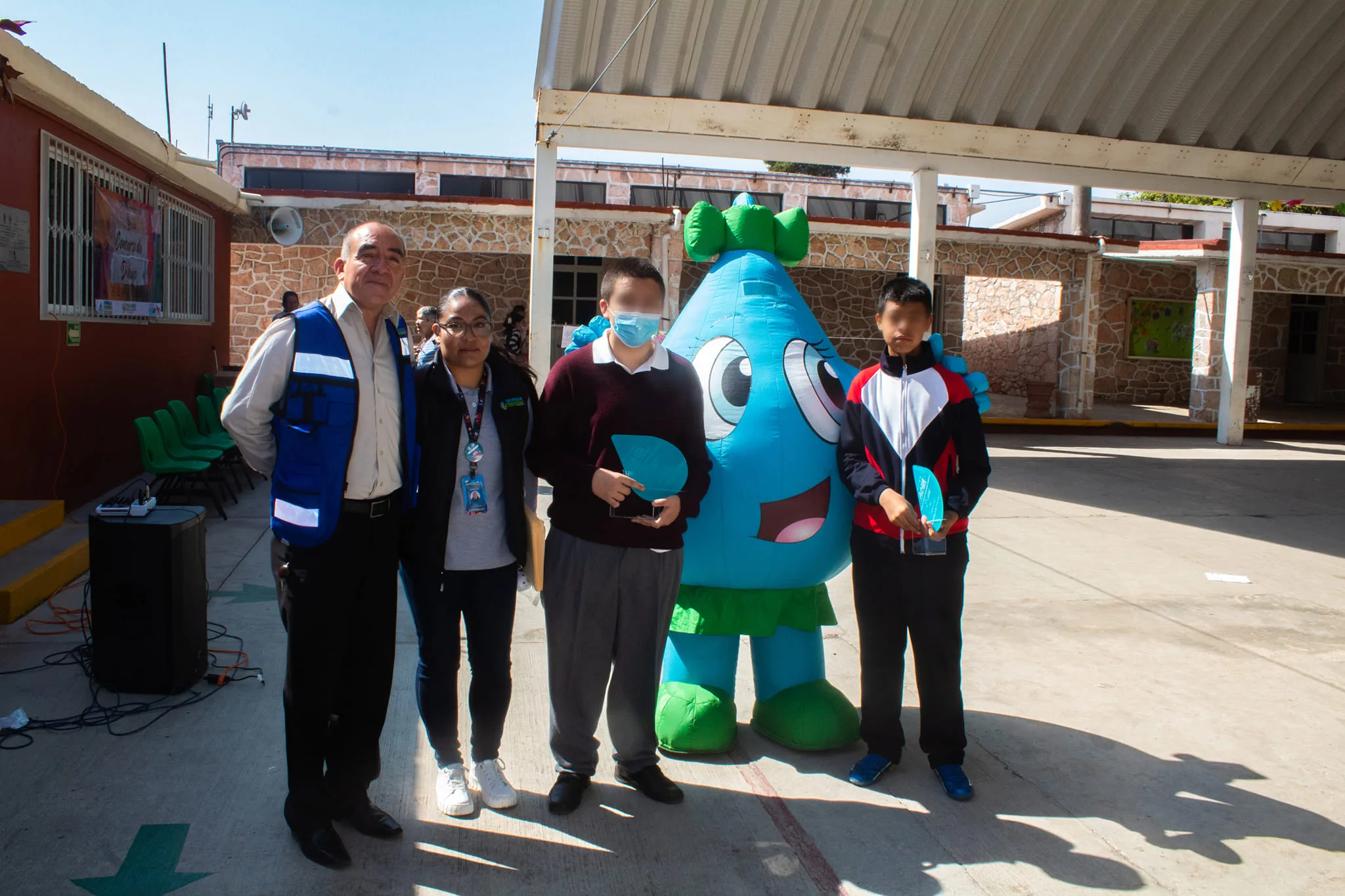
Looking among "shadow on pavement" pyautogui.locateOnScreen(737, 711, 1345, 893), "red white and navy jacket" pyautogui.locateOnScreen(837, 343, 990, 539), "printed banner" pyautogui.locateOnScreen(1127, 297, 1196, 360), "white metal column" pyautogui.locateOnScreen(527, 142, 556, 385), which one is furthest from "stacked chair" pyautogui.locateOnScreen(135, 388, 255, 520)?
"printed banner" pyautogui.locateOnScreen(1127, 297, 1196, 360)

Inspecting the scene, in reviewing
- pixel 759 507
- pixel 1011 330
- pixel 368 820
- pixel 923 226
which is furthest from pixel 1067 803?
pixel 1011 330

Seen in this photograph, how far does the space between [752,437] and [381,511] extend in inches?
47.8

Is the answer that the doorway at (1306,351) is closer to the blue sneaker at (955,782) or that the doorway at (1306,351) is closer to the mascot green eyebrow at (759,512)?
the mascot green eyebrow at (759,512)

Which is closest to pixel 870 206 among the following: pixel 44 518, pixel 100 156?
pixel 100 156

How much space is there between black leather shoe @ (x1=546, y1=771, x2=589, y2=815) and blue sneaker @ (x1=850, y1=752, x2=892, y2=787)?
90 cm

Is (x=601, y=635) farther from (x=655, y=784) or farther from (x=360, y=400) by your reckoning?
(x=360, y=400)

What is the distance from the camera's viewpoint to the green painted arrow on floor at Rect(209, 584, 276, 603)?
5355mm

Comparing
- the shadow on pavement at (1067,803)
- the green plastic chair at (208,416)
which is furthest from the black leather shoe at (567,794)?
the green plastic chair at (208,416)

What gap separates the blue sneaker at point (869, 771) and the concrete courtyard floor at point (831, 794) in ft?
0.12

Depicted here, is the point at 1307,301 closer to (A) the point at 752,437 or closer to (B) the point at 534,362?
(B) the point at 534,362

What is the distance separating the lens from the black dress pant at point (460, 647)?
9.55 ft

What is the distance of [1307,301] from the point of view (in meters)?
21.8

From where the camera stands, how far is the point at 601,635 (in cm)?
302

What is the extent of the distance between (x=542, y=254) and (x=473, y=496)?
671 cm
